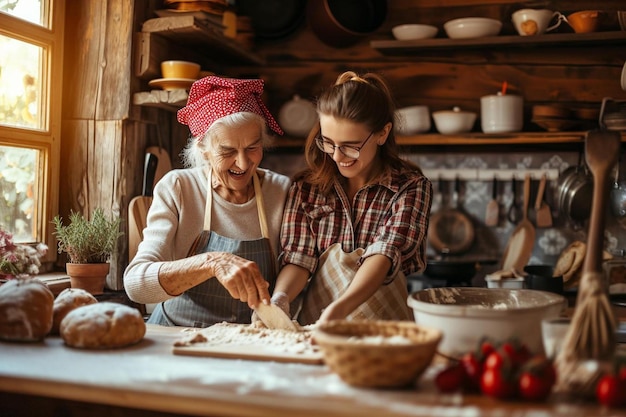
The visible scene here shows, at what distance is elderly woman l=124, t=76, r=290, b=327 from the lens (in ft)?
7.48

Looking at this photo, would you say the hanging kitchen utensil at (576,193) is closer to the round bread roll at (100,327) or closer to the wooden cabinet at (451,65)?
the wooden cabinet at (451,65)

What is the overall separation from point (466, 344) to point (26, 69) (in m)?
2.17

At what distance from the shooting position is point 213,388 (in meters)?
1.37

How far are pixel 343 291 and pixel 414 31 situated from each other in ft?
6.34

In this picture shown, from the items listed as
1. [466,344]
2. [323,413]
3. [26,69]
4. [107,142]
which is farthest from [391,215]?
[26,69]

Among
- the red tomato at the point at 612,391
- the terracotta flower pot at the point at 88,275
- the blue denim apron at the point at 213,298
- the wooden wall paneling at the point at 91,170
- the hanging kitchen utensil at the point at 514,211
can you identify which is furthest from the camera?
the hanging kitchen utensil at the point at 514,211

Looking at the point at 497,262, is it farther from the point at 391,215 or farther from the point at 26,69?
the point at 26,69

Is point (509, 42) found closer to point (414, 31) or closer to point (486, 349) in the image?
point (414, 31)

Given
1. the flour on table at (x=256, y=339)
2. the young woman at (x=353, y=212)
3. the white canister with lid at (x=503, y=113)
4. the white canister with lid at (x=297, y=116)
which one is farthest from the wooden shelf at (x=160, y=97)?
the white canister with lid at (x=503, y=113)

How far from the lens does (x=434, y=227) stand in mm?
3965

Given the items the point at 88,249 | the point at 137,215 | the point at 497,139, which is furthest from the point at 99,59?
the point at 497,139

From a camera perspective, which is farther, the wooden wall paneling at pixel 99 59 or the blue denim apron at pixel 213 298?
the wooden wall paneling at pixel 99 59

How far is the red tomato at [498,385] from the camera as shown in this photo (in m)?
1.30

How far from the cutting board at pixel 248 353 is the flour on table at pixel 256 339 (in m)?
0.02
